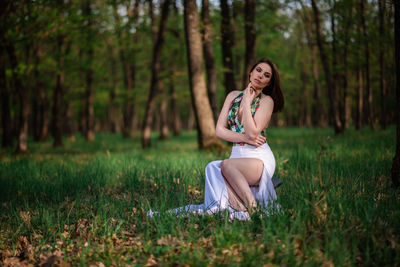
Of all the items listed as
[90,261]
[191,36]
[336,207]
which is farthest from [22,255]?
[191,36]

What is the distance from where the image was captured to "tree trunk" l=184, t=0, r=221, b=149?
880 cm

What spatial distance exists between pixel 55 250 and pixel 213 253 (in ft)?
5.68

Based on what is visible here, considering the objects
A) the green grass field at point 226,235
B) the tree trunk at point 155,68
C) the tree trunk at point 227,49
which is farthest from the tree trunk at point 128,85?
the green grass field at point 226,235

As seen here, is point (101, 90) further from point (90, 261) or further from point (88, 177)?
point (90, 261)

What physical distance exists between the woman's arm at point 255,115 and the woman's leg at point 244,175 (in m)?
0.32

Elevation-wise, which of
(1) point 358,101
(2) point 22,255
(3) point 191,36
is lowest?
(2) point 22,255

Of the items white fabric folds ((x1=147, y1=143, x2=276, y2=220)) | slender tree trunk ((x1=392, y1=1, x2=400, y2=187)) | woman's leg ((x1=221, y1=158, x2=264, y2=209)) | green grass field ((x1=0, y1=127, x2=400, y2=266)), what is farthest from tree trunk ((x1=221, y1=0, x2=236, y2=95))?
woman's leg ((x1=221, y1=158, x2=264, y2=209))

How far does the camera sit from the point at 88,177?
5258mm

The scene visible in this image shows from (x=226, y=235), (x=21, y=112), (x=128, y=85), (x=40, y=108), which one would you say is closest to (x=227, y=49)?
(x=21, y=112)

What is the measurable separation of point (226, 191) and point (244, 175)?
326 millimetres

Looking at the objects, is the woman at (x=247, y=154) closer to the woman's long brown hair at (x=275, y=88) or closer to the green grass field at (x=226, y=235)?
the woman's long brown hair at (x=275, y=88)

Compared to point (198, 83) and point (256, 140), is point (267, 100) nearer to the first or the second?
point (256, 140)

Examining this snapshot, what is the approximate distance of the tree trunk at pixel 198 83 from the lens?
28.9 feet

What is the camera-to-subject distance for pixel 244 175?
3.35 metres
